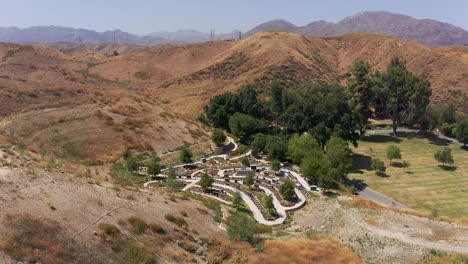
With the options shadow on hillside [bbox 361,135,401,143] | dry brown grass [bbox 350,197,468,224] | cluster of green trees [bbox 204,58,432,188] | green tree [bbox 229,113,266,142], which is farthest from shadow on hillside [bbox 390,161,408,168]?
green tree [bbox 229,113,266,142]

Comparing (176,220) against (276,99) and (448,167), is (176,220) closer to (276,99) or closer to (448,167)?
(448,167)

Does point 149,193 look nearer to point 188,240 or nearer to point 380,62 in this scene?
point 188,240

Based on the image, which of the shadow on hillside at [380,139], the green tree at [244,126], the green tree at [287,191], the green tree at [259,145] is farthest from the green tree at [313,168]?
the shadow on hillside at [380,139]

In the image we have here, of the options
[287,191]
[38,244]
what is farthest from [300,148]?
[38,244]

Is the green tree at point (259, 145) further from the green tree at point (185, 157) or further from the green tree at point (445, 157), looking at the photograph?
the green tree at point (445, 157)

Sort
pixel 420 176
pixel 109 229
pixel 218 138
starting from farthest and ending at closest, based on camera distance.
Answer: pixel 218 138 → pixel 420 176 → pixel 109 229
